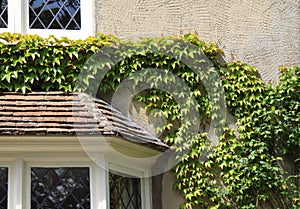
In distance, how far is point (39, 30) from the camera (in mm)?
8188

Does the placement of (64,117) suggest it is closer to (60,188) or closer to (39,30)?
(60,188)

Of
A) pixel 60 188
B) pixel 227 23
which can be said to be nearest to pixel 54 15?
pixel 227 23

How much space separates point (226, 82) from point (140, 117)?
4.22 ft

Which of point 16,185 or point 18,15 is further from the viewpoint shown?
point 18,15

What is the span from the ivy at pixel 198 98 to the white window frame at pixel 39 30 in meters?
0.27

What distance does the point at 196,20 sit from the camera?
28.1ft

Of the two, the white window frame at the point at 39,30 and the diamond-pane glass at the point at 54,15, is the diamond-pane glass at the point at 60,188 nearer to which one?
the white window frame at the point at 39,30

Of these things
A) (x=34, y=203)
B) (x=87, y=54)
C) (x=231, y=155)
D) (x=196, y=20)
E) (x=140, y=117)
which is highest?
(x=196, y=20)

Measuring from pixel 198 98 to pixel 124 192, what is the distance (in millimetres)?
1664

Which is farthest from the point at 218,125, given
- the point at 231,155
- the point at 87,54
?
the point at 87,54

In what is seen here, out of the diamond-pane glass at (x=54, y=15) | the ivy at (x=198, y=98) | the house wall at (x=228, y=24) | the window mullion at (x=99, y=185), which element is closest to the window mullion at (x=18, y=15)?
the diamond-pane glass at (x=54, y=15)

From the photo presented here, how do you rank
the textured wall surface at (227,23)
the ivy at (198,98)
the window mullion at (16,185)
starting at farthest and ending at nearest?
the textured wall surface at (227,23)
the ivy at (198,98)
the window mullion at (16,185)

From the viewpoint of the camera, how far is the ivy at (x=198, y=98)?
778 centimetres

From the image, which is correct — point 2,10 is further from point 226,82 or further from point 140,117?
point 226,82
